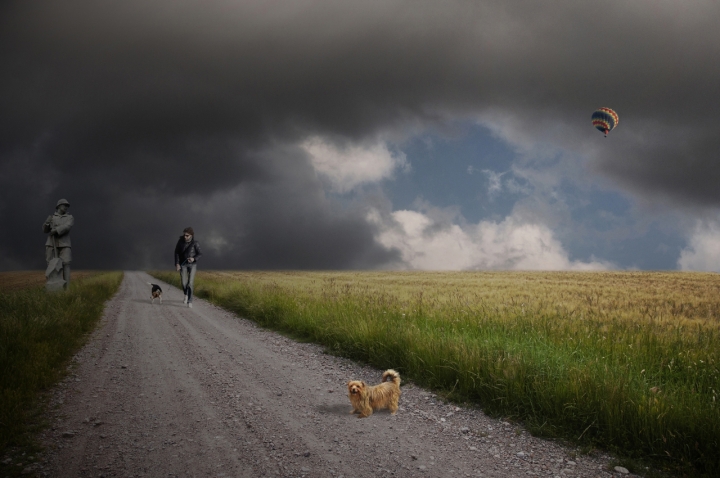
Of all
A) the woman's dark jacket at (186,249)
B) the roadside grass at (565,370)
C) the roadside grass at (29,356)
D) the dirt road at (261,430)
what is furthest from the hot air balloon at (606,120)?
the roadside grass at (29,356)

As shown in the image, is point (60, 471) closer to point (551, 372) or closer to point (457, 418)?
point (457, 418)

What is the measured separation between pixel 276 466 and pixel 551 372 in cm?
410

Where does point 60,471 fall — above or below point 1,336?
below

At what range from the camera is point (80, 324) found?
10.7 meters

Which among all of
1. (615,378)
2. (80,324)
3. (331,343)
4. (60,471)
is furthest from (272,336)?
(615,378)

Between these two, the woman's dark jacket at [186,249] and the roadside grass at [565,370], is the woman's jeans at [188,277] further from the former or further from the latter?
the roadside grass at [565,370]

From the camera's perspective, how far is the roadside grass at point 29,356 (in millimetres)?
4715

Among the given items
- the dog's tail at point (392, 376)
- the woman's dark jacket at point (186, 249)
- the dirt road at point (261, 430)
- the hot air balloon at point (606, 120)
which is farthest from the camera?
the hot air balloon at point (606, 120)

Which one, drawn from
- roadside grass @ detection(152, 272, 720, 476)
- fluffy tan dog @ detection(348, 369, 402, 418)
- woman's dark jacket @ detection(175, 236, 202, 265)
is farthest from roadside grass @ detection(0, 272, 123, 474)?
woman's dark jacket @ detection(175, 236, 202, 265)

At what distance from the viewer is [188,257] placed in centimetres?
1764

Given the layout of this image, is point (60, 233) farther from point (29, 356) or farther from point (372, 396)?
point (372, 396)

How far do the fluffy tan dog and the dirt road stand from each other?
139 mm

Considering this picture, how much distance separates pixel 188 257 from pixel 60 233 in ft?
18.6

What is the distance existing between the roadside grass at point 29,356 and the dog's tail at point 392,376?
4.16 meters
